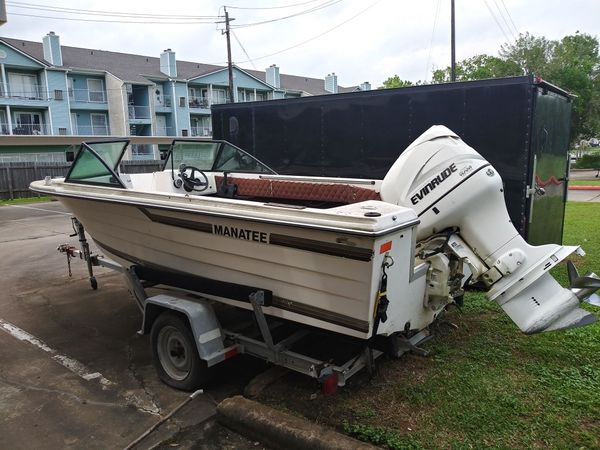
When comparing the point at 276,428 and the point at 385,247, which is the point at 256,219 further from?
the point at 276,428

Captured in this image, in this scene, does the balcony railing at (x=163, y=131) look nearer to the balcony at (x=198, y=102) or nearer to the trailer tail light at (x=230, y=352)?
the balcony at (x=198, y=102)

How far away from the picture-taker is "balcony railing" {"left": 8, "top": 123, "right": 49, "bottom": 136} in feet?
95.9

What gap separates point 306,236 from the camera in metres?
2.84

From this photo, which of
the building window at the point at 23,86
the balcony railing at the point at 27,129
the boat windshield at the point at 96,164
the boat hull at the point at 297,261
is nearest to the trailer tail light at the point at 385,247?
the boat hull at the point at 297,261

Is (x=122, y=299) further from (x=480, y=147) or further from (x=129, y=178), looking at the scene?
(x=480, y=147)

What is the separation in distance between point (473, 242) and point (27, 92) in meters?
33.8

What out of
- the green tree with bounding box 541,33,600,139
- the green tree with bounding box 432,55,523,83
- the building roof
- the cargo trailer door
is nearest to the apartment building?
the building roof

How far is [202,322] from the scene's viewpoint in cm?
355

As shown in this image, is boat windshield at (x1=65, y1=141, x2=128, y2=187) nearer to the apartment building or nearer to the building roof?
the apartment building

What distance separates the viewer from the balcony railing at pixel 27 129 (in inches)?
1150

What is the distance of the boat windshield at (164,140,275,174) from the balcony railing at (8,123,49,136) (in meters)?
29.0

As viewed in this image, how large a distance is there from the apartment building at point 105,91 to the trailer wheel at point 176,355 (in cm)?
2568

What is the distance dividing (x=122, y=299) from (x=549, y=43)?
1500 inches

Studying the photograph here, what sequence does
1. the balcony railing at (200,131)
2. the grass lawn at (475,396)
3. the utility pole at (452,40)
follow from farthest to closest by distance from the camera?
the balcony railing at (200,131) < the utility pole at (452,40) < the grass lawn at (475,396)
